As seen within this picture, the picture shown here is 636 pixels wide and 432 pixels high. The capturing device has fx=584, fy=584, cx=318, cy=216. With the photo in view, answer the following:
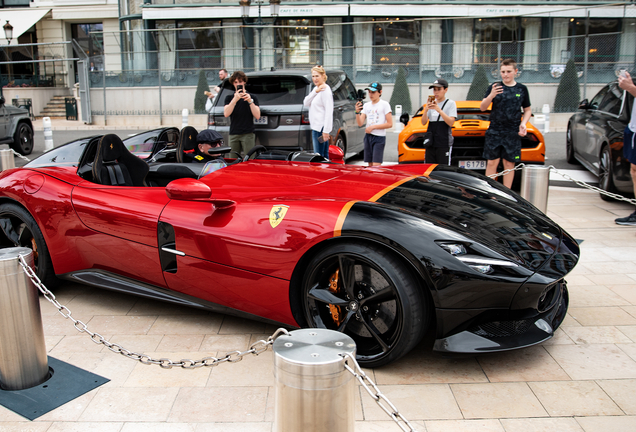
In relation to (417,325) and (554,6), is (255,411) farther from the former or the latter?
(554,6)

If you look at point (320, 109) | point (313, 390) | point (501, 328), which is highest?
point (320, 109)

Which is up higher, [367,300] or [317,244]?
[317,244]

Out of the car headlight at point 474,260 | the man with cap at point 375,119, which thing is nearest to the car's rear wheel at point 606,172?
the man with cap at point 375,119

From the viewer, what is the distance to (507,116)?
669 cm

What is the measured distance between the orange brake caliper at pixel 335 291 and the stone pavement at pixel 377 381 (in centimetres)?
34

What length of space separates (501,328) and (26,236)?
3531 mm

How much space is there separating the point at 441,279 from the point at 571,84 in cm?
1675

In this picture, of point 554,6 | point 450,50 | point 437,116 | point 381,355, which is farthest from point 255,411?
point 554,6

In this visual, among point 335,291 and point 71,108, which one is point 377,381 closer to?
point 335,291

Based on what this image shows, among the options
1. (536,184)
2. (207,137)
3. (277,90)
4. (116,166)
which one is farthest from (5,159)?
(536,184)

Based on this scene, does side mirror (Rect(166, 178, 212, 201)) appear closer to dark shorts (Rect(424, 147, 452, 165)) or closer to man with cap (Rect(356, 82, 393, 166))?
dark shorts (Rect(424, 147, 452, 165))

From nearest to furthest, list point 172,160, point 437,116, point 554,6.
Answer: point 172,160
point 437,116
point 554,6

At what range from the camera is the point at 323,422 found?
74.8 inches

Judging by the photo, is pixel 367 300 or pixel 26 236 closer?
pixel 367 300
